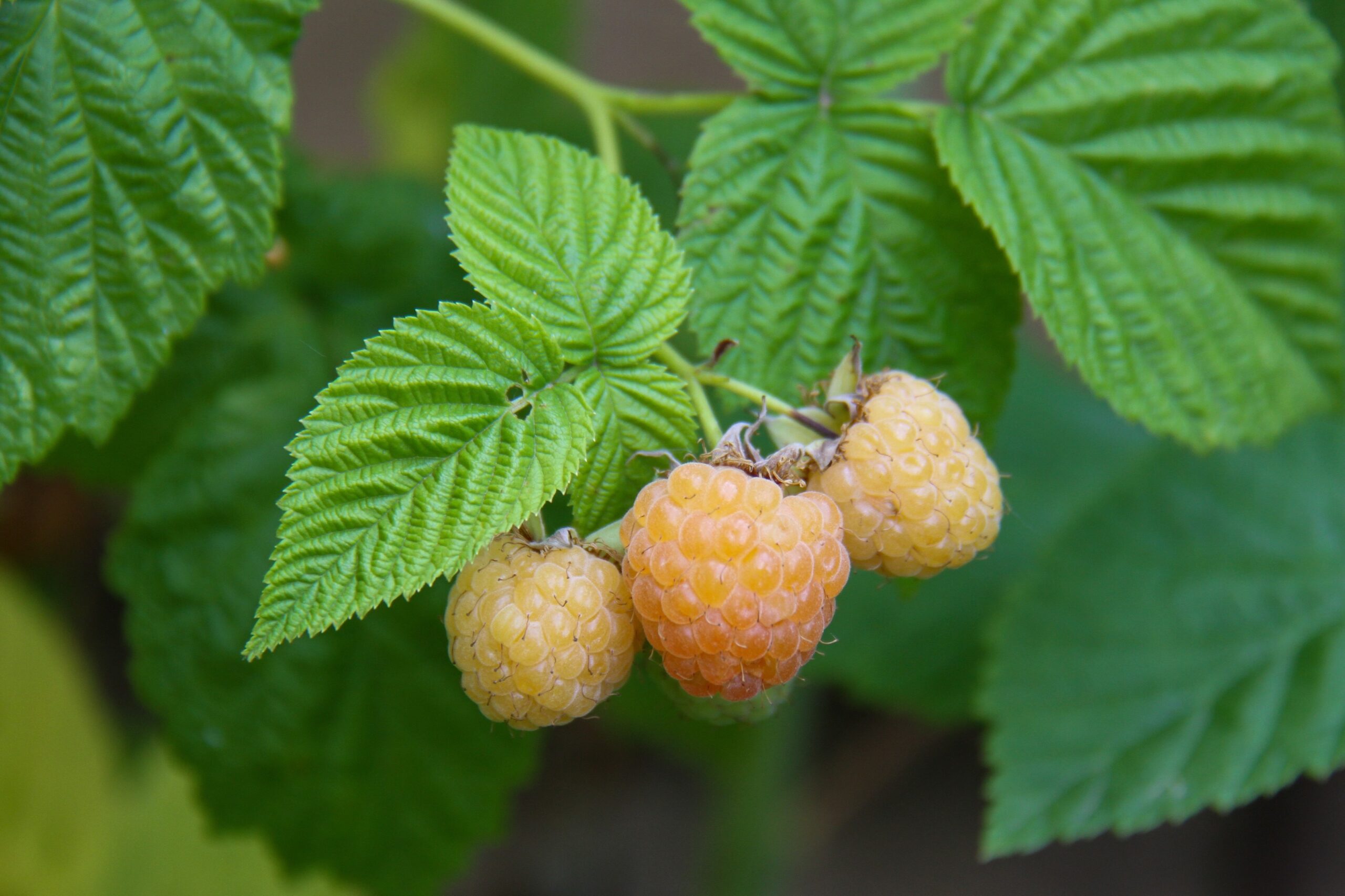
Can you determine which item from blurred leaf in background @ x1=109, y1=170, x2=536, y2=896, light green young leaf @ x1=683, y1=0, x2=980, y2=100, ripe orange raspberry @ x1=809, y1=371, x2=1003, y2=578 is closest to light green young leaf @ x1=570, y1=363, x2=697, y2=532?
ripe orange raspberry @ x1=809, y1=371, x2=1003, y2=578

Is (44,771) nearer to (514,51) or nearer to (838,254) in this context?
(514,51)

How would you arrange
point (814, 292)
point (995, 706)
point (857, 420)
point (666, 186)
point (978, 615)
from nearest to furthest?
point (857, 420), point (814, 292), point (995, 706), point (666, 186), point (978, 615)

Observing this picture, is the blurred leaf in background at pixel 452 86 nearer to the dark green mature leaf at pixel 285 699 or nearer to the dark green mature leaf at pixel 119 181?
the dark green mature leaf at pixel 285 699

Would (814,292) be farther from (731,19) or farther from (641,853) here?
(641,853)

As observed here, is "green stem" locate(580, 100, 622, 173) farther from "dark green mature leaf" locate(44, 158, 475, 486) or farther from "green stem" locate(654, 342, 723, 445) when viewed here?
"dark green mature leaf" locate(44, 158, 475, 486)

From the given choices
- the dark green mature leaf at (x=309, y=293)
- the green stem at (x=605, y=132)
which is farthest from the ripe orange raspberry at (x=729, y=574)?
the dark green mature leaf at (x=309, y=293)

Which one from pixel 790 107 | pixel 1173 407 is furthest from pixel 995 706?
pixel 790 107

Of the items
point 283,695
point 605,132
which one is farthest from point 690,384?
point 283,695
